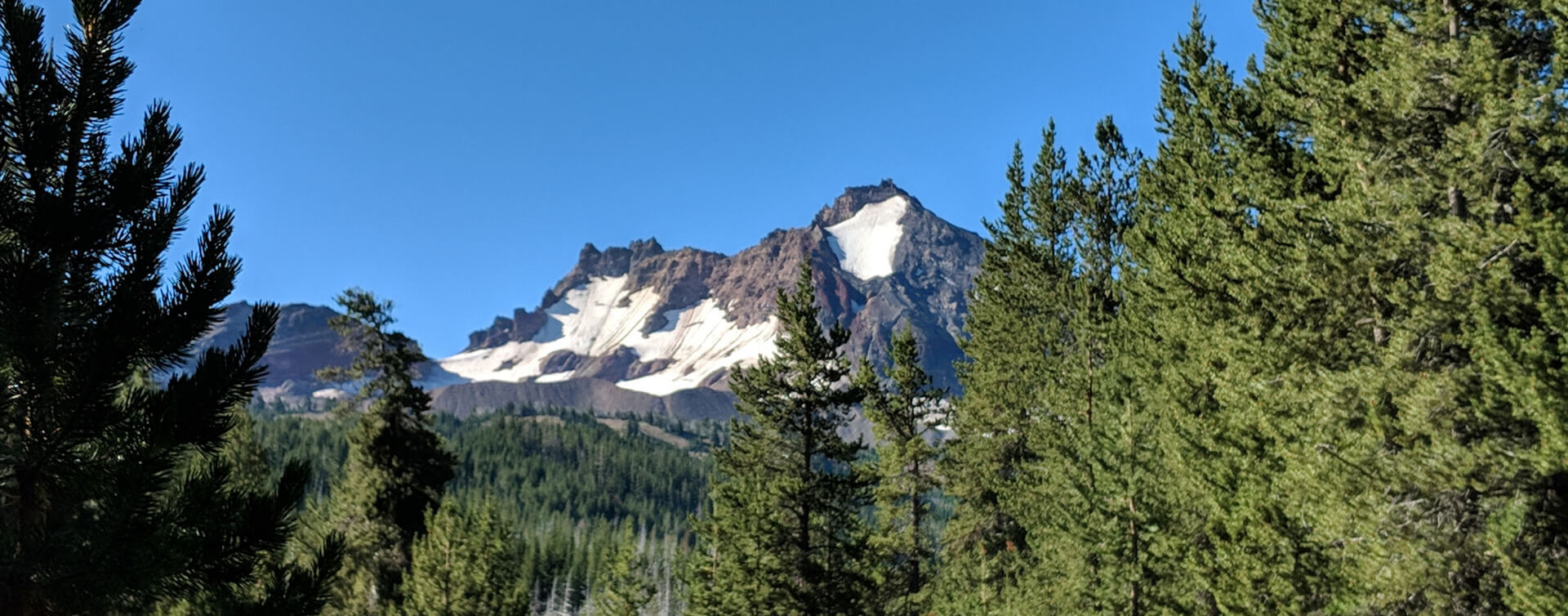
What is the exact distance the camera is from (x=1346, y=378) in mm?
9484

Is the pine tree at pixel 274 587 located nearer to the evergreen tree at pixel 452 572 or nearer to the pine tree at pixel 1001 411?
the evergreen tree at pixel 452 572

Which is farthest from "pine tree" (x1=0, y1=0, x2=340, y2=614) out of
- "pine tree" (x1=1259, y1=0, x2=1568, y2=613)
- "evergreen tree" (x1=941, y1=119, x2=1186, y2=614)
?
"evergreen tree" (x1=941, y1=119, x2=1186, y2=614)

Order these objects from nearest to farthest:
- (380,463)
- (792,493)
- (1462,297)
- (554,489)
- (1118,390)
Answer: (1462,297) < (1118,390) < (792,493) < (380,463) < (554,489)

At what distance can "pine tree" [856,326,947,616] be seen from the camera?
25703 mm

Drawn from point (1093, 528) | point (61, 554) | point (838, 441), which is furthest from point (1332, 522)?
point (838, 441)

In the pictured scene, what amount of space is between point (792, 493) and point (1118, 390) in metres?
6.90

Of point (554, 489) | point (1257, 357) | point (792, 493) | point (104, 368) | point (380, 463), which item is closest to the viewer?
point (104, 368)

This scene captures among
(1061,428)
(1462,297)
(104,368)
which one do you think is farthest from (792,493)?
(104,368)

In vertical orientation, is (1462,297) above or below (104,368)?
above

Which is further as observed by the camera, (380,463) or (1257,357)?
(380,463)

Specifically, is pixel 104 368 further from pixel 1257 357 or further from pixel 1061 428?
pixel 1061 428

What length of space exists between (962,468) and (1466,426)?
57.5 ft

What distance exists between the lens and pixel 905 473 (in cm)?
2628

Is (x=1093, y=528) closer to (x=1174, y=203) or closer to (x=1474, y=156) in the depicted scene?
(x=1174, y=203)
